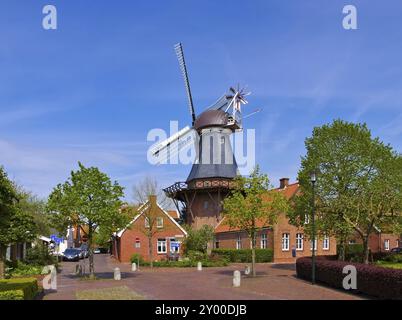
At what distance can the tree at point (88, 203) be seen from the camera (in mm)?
27219

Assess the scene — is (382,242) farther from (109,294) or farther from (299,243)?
(109,294)

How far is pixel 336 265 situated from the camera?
75.6 ft

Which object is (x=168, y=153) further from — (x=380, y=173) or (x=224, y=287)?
(x=224, y=287)

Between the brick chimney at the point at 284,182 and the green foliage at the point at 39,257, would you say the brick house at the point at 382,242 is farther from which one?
the green foliage at the point at 39,257

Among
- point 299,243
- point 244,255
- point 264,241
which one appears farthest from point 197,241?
point 299,243

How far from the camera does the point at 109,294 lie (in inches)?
789

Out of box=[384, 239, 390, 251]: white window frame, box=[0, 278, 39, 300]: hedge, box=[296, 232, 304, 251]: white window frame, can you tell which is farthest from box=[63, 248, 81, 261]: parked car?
box=[0, 278, 39, 300]: hedge

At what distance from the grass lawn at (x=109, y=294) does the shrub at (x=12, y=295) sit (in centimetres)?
377

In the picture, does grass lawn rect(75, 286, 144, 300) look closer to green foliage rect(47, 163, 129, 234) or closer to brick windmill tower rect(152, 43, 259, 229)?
green foliage rect(47, 163, 129, 234)

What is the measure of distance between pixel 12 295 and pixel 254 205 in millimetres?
16494

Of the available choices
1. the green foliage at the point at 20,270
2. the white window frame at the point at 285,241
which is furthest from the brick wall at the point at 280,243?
the green foliage at the point at 20,270

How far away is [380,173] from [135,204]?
26.5 metres

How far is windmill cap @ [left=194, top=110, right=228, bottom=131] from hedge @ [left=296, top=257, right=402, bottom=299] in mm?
36928
